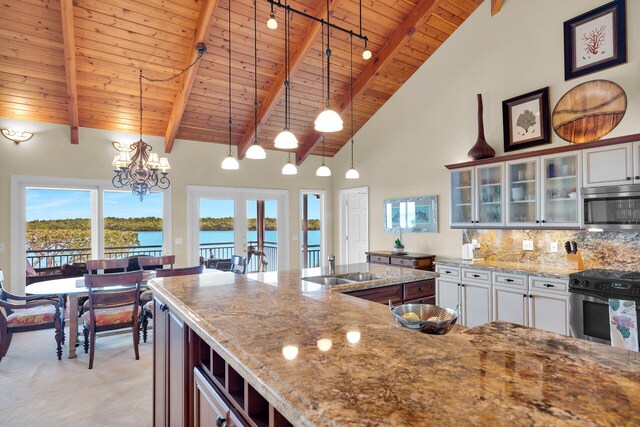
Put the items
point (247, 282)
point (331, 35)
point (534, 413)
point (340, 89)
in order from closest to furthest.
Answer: point (534, 413) → point (247, 282) → point (331, 35) → point (340, 89)

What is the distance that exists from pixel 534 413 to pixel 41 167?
598 cm

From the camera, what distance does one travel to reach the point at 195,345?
1542 millimetres

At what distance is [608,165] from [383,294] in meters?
2.47

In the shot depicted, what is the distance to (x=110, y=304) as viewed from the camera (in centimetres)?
343

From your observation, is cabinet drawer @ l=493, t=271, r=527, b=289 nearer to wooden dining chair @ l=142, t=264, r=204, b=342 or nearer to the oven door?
the oven door

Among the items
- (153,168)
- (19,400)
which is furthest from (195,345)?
(153,168)

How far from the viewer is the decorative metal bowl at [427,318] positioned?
128 centimetres

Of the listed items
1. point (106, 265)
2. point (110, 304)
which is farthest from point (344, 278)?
point (106, 265)

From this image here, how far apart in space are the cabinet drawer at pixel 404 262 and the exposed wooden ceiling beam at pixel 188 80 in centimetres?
375

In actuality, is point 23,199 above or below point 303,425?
above

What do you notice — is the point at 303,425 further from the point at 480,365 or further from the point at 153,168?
the point at 153,168

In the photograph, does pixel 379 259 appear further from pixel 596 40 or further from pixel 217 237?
pixel 596 40

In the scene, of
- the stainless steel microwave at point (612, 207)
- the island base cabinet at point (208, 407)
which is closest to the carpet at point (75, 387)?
the island base cabinet at point (208, 407)

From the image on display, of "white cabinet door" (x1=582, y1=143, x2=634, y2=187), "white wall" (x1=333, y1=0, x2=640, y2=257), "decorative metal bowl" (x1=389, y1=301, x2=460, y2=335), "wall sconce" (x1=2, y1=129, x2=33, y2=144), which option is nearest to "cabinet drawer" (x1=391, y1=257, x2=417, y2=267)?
"white wall" (x1=333, y1=0, x2=640, y2=257)
